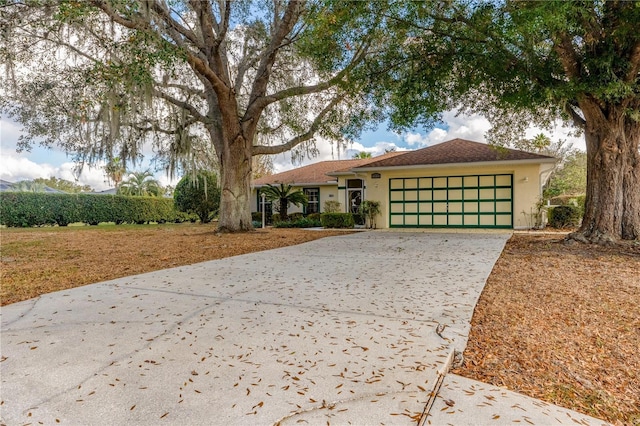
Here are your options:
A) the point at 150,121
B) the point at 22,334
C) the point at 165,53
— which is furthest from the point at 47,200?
the point at 22,334

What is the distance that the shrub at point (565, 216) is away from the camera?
46.0ft

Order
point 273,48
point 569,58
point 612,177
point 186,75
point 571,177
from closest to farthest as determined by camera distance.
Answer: point 569,58 → point 612,177 → point 273,48 → point 186,75 → point 571,177

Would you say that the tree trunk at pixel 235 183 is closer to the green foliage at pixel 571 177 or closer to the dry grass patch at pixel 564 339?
the dry grass patch at pixel 564 339

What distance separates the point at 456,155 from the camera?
14.8 metres

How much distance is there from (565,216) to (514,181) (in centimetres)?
243

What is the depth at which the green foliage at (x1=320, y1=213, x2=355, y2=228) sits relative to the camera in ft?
52.2

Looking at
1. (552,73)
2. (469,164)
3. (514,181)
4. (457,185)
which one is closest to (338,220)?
(457,185)

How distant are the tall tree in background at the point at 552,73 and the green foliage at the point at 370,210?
6.37 metres

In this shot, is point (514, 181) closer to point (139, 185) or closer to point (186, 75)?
point (186, 75)

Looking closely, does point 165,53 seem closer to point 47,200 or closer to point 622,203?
point 622,203

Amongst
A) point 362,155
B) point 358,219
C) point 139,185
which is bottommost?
point 358,219

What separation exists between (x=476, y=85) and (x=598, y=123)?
2.88 m

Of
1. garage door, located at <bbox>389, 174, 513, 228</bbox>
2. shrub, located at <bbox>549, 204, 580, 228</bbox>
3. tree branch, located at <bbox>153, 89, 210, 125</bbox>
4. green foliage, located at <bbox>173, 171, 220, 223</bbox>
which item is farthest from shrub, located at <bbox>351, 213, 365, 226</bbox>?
green foliage, located at <bbox>173, 171, 220, 223</bbox>

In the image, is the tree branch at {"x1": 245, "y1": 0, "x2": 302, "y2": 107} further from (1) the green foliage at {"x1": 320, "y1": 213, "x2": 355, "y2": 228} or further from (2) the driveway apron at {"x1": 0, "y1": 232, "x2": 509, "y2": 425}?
(2) the driveway apron at {"x1": 0, "y1": 232, "x2": 509, "y2": 425}
